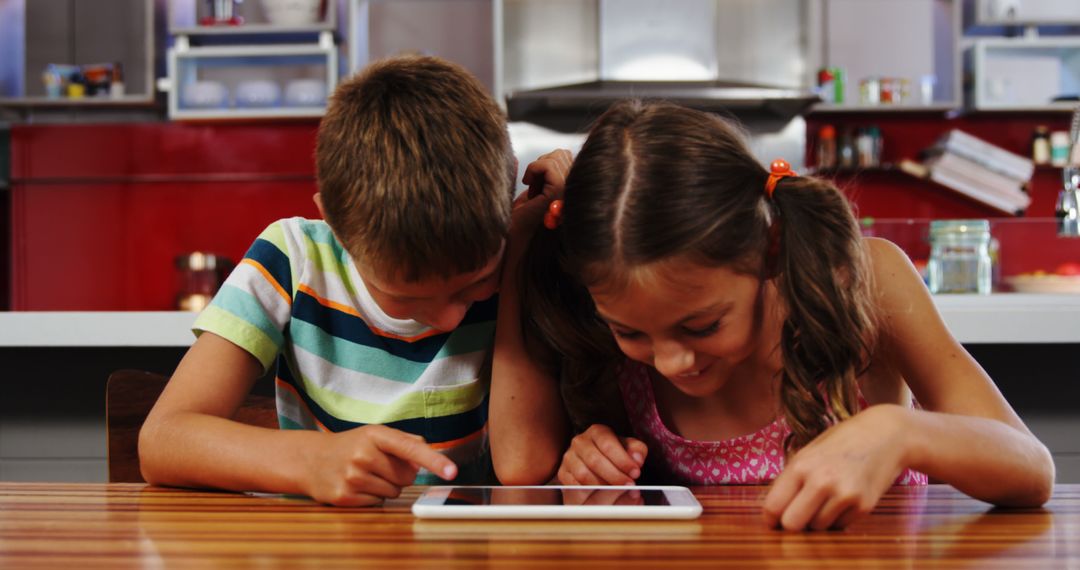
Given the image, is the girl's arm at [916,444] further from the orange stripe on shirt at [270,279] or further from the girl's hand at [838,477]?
the orange stripe on shirt at [270,279]

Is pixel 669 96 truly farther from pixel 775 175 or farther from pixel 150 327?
pixel 775 175

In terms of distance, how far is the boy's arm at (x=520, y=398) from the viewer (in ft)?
3.41

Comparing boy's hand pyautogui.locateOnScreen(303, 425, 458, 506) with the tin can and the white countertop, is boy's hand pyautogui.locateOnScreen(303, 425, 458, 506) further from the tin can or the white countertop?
the tin can

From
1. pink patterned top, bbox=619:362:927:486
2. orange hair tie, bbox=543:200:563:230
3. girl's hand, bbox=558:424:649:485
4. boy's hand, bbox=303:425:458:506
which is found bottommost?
pink patterned top, bbox=619:362:927:486

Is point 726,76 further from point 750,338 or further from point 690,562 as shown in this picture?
point 690,562

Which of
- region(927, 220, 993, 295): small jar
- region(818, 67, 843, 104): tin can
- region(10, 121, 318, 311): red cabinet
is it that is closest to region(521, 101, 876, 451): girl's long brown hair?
region(927, 220, 993, 295): small jar

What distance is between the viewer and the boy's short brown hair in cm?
89

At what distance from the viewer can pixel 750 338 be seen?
0.93 meters

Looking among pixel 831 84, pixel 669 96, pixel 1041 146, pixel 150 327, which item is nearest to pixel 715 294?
pixel 150 327

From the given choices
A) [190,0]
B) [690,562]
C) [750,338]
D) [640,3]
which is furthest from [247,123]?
[690,562]

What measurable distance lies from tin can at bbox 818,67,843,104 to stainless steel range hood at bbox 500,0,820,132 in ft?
0.22

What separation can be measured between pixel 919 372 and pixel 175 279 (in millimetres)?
3563

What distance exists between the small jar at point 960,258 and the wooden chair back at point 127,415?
1483 mm

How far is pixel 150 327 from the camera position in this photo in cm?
167
